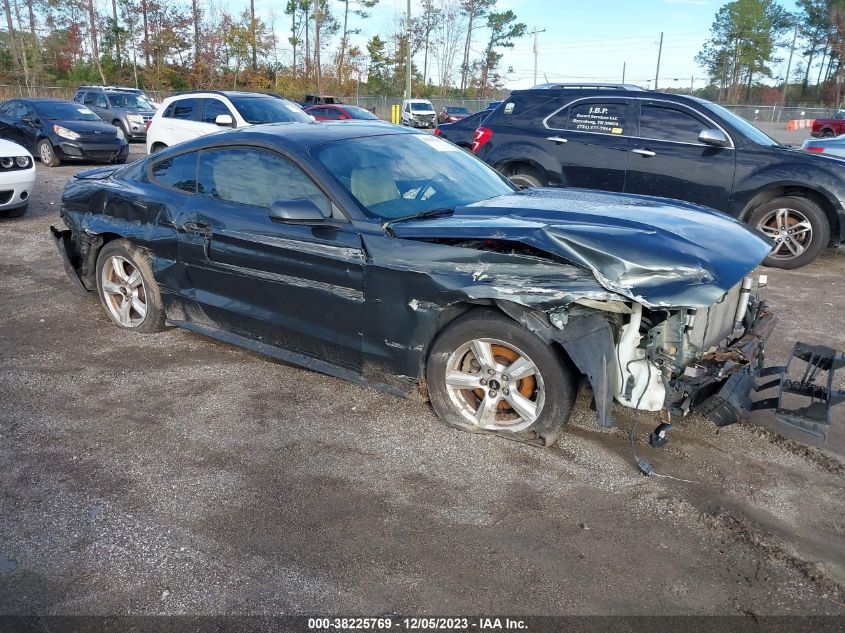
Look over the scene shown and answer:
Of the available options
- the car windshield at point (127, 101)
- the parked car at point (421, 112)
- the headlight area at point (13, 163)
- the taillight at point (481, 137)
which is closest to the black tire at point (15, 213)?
the headlight area at point (13, 163)

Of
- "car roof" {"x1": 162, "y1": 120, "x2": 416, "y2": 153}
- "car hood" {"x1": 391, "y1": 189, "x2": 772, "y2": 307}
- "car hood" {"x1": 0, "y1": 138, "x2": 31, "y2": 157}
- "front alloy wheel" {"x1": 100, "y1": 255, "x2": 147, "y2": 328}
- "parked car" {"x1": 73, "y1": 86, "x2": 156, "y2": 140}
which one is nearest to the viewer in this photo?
"car hood" {"x1": 391, "y1": 189, "x2": 772, "y2": 307}

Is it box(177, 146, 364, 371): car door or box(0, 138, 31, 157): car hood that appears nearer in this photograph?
box(177, 146, 364, 371): car door

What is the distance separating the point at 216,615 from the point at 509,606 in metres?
1.08

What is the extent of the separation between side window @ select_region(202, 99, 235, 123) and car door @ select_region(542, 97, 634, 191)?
6.44 meters

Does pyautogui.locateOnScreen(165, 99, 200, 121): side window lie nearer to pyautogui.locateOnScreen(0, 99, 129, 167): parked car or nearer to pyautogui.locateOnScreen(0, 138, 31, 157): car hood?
pyautogui.locateOnScreen(0, 99, 129, 167): parked car

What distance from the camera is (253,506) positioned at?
313 cm

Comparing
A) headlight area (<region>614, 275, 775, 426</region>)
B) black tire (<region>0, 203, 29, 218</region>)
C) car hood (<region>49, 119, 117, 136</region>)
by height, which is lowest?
black tire (<region>0, 203, 29, 218</region>)

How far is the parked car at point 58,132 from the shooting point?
Answer: 14.9 meters

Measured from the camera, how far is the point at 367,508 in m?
3.12

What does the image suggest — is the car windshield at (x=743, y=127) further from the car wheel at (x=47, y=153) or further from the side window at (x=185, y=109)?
the car wheel at (x=47, y=153)

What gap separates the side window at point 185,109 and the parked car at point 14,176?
3.63m

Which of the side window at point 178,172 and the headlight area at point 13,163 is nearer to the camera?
the side window at point 178,172

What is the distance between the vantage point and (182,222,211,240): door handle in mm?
4453

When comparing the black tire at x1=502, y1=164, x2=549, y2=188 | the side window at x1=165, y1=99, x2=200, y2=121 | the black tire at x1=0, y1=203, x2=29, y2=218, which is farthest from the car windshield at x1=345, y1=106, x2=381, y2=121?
the black tire at x1=502, y1=164, x2=549, y2=188
